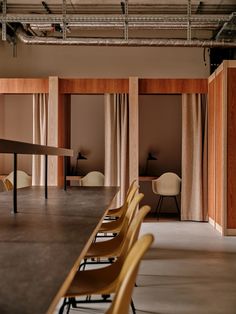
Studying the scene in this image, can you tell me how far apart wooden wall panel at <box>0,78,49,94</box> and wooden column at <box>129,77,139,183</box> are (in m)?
1.53

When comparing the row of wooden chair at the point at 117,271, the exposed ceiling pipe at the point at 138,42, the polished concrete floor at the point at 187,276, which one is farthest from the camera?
the exposed ceiling pipe at the point at 138,42

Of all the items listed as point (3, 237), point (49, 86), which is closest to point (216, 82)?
point (49, 86)

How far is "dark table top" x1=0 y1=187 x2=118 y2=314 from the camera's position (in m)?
1.15

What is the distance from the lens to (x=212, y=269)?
4.39m

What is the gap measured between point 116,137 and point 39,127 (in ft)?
4.66

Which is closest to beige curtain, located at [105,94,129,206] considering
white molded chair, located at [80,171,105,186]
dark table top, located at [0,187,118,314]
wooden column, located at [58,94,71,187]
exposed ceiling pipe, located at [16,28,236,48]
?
white molded chair, located at [80,171,105,186]

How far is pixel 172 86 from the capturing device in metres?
7.50

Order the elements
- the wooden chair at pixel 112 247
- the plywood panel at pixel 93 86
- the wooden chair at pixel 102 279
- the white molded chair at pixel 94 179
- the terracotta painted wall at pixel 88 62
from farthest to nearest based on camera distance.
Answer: the terracotta painted wall at pixel 88 62 < the white molded chair at pixel 94 179 < the plywood panel at pixel 93 86 < the wooden chair at pixel 112 247 < the wooden chair at pixel 102 279

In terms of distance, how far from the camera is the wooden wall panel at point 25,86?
24.9 feet

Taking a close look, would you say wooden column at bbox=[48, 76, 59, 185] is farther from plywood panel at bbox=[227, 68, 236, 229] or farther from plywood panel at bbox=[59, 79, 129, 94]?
plywood panel at bbox=[227, 68, 236, 229]

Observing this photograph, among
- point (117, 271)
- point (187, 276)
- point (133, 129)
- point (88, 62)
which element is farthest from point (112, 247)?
point (88, 62)

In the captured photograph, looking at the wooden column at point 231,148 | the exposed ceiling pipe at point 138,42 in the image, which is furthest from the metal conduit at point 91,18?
the wooden column at point 231,148

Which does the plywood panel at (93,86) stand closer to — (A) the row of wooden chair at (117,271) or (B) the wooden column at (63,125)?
(B) the wooden column at (63,125)

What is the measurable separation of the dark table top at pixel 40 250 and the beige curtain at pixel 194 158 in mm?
4325
